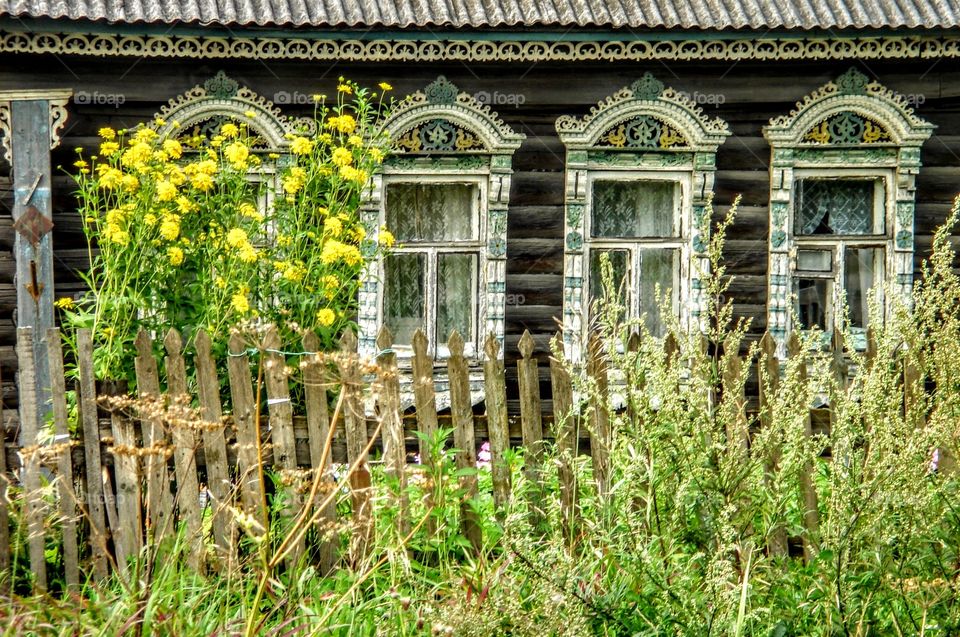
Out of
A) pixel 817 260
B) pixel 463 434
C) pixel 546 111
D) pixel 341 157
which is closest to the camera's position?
pixel 463 434

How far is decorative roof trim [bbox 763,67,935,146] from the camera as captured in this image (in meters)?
8.05

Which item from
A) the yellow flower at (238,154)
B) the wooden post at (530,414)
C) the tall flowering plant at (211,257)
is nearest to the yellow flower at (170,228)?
the tall flowering plant at (211,257)

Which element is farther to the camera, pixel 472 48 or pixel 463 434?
pixel 472 48

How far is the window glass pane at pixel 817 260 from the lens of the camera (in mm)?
8273

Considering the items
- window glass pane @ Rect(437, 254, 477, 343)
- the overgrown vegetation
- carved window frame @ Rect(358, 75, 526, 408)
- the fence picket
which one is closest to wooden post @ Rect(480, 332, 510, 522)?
the fence picket

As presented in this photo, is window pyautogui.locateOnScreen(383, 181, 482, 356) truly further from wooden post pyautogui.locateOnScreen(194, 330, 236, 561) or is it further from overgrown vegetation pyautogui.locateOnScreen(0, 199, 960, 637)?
overgrown vegetation pyautogui.locateOnScreen(0, 199, 960, 637)

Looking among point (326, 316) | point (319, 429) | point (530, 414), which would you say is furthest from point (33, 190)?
point (530, 414)

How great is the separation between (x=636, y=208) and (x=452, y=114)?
1.47m

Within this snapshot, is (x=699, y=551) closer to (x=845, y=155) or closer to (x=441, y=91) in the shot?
(x=441, y=91)

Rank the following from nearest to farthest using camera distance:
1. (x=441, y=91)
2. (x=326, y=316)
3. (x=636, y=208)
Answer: (x=326, y=316)
(x=441, y=91)
(x=636, y=208)

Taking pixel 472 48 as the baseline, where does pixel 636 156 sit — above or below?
below

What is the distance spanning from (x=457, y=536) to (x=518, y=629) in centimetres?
111

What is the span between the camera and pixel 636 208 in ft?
26.8

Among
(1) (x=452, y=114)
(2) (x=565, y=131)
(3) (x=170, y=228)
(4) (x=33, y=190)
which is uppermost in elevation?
(1) (x=452, y=114)
